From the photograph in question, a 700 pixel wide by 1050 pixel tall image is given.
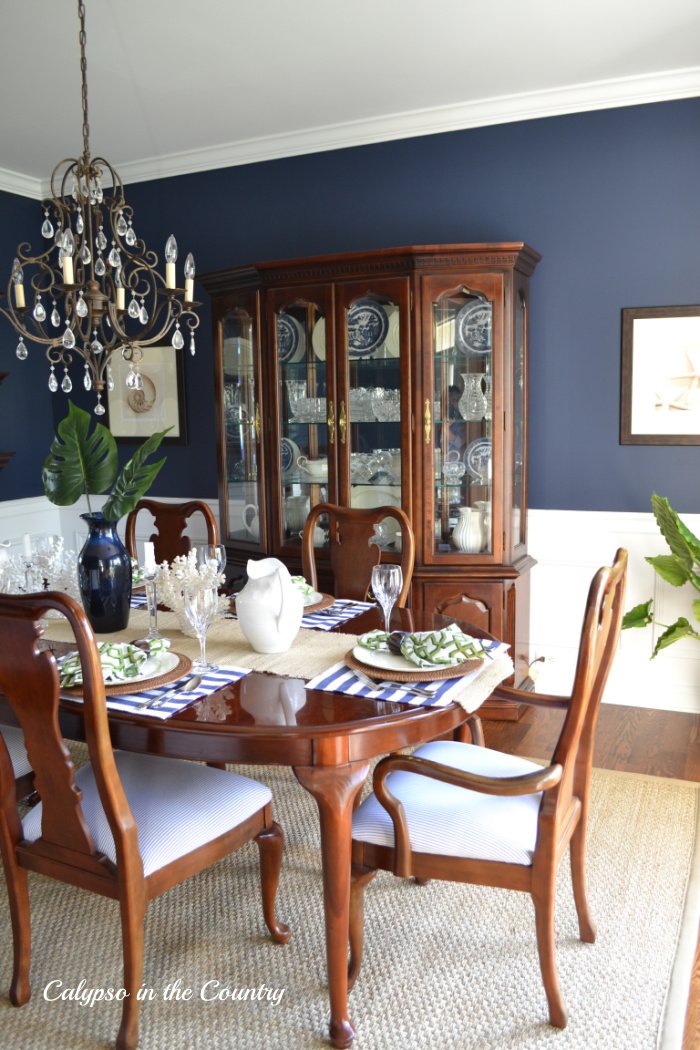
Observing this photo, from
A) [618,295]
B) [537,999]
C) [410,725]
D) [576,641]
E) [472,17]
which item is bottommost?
[537,999]

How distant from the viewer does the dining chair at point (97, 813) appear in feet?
5.34

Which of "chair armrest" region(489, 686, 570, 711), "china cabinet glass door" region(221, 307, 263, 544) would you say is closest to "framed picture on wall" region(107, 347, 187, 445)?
"china cabinet glass door" region(221, 307, 263, 544)

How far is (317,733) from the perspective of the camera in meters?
1.65

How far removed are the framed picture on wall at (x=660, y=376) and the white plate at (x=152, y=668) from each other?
7.51ft

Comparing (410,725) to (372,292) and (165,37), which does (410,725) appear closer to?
(372,292)

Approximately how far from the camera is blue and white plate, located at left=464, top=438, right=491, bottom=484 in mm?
3447

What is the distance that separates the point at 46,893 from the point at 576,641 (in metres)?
2.37

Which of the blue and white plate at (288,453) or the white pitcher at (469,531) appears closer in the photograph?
the white pitcher at (469,531)

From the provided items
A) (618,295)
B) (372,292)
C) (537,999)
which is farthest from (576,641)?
(537,999)

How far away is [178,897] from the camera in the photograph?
2342mm

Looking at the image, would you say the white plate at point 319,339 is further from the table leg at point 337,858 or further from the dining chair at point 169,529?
the table leg at point 337,858

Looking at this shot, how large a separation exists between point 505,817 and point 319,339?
2.38 m

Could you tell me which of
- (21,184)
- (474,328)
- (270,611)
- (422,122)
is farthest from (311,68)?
(270,611)

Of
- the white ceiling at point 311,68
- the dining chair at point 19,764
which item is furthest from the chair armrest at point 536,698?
the white ceiling at point 311,68
